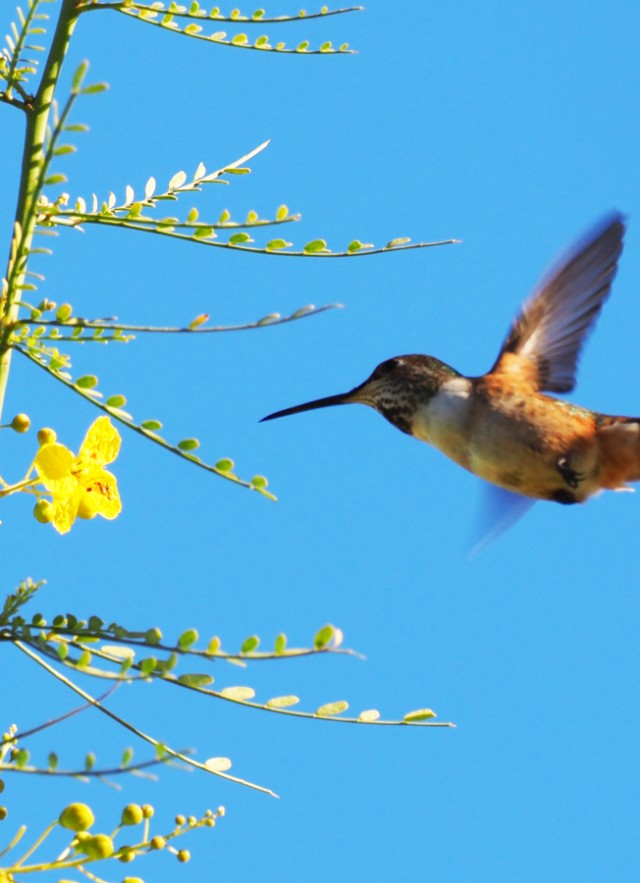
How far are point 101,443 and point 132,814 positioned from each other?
3.04 feet

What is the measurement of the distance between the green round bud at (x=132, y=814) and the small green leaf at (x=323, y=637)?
573 millimetres

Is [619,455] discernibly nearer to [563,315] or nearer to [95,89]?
[563,315]

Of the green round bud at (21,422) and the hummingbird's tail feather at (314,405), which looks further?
the hummingbird's tail feather at (314,405)

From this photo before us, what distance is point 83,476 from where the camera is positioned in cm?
259

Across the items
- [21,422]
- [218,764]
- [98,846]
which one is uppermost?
[21,422]

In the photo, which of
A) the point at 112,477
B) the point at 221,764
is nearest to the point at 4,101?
the point at 112,477

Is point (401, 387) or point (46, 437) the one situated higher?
point (401, 387)

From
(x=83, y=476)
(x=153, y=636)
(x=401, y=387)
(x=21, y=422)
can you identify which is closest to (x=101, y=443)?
(x=83, y=476)

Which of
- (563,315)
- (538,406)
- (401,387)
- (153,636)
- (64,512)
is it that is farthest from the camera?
(401,387)

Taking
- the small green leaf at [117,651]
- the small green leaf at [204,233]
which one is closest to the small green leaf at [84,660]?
the small green leaf at [117,651]

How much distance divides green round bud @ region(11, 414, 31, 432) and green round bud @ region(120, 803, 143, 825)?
2.47 ft

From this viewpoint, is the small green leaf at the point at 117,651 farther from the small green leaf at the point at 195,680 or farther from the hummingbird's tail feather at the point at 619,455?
the hummingbird's tail feather at the point at 619,455

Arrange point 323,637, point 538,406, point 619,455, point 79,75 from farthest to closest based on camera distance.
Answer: point 538,406 < point 619,455 < point 323,637 < point 79,75

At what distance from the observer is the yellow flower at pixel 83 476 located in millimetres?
2410
